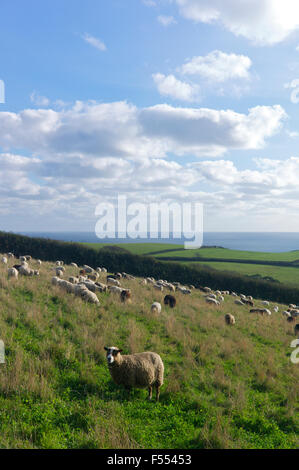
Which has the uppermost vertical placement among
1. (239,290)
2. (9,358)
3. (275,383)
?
(9,358)

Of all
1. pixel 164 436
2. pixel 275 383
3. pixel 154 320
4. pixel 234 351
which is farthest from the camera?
pixel 154 320

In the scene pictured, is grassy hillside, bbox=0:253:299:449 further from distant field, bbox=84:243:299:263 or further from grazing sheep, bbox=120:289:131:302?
distant field, bbox=84:243:299:263

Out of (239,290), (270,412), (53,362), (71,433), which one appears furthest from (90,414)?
(239,290)

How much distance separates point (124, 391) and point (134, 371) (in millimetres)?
570

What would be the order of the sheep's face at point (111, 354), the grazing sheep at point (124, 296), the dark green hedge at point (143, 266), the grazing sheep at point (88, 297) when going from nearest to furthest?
the sheep's face at point (111, 354) < the grazing sheep at point (88, 297) < the grazing sheep at point (124, 296) < the dark green hedge at point (143, 266)

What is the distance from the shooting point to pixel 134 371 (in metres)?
7.08

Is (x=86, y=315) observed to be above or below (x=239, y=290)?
above

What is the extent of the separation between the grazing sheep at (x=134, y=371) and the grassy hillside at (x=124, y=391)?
0.28 metres

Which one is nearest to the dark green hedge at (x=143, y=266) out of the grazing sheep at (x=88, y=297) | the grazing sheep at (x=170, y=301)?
the grazing sheep at (x=170, y=301)

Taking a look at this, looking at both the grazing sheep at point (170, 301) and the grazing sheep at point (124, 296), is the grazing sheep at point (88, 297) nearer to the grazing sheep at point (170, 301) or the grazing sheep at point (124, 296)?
the grazing sheep at point (124, 296)

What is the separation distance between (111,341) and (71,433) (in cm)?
454

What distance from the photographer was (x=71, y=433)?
5.32m

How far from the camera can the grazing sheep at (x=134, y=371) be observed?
7.03 m

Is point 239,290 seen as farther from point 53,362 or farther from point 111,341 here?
point 53,362
